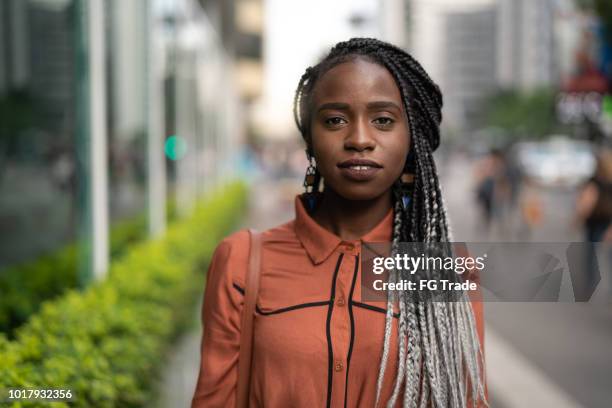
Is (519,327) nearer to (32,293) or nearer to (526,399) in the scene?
(526,399)

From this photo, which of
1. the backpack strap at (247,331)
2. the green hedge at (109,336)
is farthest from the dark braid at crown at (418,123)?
the green hedge at (109,336)

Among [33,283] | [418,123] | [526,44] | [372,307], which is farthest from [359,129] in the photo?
[526,44]

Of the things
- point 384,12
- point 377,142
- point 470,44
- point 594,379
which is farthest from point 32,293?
→ point 470,44

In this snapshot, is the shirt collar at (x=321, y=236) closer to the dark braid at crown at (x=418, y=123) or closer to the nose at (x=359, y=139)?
the dark braid at crown at (x=418, y=123)

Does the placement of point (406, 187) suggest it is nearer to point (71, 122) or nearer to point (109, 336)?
point (109, 336)

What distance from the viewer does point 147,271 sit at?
18.9 ft

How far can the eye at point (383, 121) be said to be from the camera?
1.87 metres

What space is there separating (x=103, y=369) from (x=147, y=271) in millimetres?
2399

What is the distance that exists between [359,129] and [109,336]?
98.1 inches

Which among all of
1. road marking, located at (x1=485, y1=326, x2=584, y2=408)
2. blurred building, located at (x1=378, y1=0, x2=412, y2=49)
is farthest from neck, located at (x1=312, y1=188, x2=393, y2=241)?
blurred building, located at (x1=378, y1=0, x2=412, y2=49)

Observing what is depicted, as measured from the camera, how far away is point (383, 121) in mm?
1881

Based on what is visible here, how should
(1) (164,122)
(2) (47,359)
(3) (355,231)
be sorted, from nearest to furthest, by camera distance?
(3) (355,231) → (2) (47,359) → (1) (164,122)

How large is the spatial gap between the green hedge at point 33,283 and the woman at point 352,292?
280 cm
